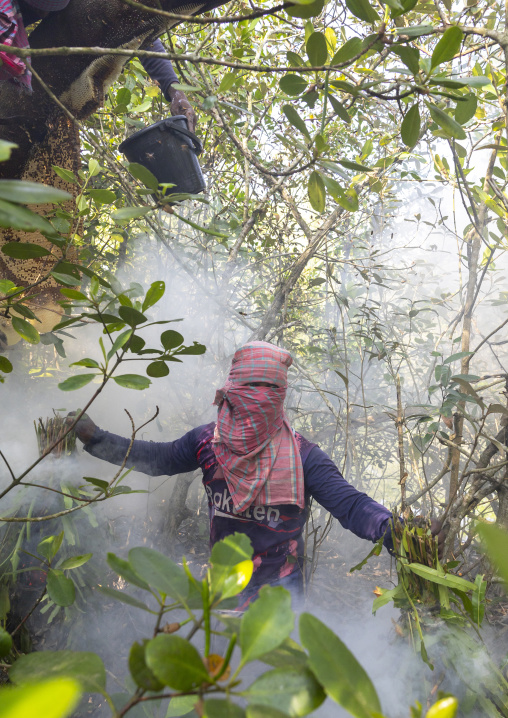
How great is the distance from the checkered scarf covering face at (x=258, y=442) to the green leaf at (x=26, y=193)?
145cm

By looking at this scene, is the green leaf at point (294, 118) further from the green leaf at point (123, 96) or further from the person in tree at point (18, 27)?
the green leaf at point (123, 96)

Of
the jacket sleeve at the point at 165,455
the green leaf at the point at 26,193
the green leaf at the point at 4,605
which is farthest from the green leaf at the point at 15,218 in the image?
the jacket sleeve at the point at 165,455

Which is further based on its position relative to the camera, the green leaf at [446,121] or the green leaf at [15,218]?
the green leaf at [446,121]

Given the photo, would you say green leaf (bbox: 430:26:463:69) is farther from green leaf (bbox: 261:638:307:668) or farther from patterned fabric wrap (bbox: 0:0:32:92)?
patterned fabric wrap (bbox: 0:0:32:92)

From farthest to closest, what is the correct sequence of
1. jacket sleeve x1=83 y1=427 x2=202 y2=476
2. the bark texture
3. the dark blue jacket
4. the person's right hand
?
jacket sleeve x1=83 y1=427 x2=202 y2=476 < the person's right hand < the dark blue jacket < the bark texture

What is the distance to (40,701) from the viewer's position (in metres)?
0.24

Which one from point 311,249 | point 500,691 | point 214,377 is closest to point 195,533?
point 214,377

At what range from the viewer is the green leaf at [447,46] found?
2.50 feet

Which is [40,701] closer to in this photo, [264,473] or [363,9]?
[363,9]

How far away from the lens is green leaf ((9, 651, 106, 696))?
0.39 m

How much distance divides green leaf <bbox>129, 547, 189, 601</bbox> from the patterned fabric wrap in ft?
4.16

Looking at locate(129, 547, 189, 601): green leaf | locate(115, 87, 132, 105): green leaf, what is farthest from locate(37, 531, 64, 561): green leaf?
locate(115, 87, 132, 105): green leaf

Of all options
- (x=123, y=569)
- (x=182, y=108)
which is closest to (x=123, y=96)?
(x=182, y=108)

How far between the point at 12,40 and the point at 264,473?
64.3 inches
